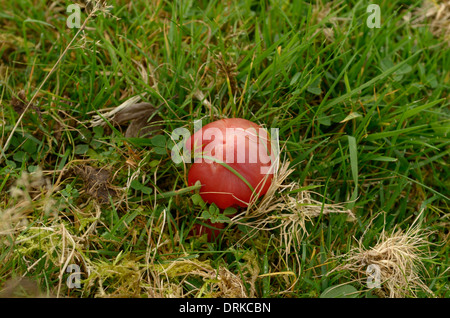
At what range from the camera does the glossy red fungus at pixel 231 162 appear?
6.43 ft

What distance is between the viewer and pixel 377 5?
259 centimetres

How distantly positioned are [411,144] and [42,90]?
195cm

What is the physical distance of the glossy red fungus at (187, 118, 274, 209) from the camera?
196cm

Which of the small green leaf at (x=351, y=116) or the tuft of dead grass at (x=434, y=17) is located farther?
the tuft of dead grass at (x=434, y=17)

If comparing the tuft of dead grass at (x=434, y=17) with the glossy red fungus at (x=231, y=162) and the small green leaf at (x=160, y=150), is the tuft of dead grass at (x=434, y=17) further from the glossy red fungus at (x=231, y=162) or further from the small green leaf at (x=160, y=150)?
the small green leaf at (x=160, y=150)

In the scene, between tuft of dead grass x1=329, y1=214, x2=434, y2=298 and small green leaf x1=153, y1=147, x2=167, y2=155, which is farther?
small green leaf x1=153, y1=147, x2=167, y2=155

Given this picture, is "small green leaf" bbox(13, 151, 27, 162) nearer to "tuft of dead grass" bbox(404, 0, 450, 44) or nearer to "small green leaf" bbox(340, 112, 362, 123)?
"small green leaf" bbox(340, 112, 362, 123)

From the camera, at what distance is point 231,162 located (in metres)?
1.96

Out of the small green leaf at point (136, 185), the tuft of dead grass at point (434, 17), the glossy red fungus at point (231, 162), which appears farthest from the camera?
the tuft of dead grass at point (434, 17)

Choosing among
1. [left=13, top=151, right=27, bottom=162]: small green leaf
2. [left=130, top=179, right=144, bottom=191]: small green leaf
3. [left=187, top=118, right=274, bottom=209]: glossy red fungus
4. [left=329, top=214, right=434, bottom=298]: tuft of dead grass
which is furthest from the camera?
[left=13, top=151, right=27, bottom=162]: small green leaf

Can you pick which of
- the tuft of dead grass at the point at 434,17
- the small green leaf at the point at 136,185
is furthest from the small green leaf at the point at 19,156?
the tuft of dead grass at the point at 434,17

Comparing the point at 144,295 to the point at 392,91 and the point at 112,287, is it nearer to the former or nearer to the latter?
the point at 112,287

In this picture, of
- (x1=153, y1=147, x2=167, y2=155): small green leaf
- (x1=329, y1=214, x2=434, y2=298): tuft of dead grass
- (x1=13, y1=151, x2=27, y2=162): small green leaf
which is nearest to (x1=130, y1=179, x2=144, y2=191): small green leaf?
(x1=153, y1=147, x2=167, y2=155): small green leaf

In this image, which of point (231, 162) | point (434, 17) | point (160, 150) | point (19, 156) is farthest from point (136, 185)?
→ point (434, 17)
